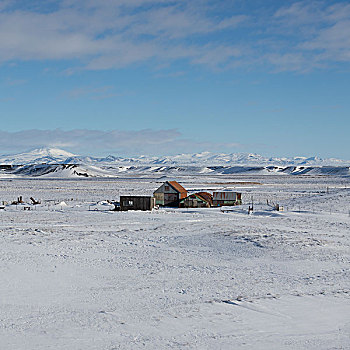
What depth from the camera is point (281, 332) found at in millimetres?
9234

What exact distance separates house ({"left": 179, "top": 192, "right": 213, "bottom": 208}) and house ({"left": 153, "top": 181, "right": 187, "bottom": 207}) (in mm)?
606

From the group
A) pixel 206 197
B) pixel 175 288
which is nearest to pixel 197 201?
pixel 206 197

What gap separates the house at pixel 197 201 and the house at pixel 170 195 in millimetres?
606

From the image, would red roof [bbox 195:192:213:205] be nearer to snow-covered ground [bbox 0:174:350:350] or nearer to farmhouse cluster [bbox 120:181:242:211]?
farmhouse cluster [bbox 120:181:242:211]

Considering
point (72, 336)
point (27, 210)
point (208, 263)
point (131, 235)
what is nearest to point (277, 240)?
point (208, 263)

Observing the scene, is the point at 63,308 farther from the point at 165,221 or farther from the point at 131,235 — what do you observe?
the point at 165,221

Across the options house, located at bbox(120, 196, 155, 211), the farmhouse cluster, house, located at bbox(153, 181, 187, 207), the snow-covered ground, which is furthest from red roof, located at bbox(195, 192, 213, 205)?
the snow-covered ground

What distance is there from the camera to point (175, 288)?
12430 mm

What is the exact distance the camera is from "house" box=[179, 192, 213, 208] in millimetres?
40594

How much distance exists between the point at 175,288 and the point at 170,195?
94.8 feet

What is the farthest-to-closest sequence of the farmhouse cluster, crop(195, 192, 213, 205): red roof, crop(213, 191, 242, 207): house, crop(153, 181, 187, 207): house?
1. crop(213, 191, 242, 207): house
2. crop(195, 192, 213, 205): red roof
3. crop(153, 181, 187, 207): house
4. the farmhouse cluster

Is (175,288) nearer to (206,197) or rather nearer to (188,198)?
(188,198)

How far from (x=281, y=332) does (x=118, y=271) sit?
6.70 metres

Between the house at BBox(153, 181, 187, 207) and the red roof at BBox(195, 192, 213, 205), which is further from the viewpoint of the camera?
the red roof at BBox(195, 192, 213, 205)
